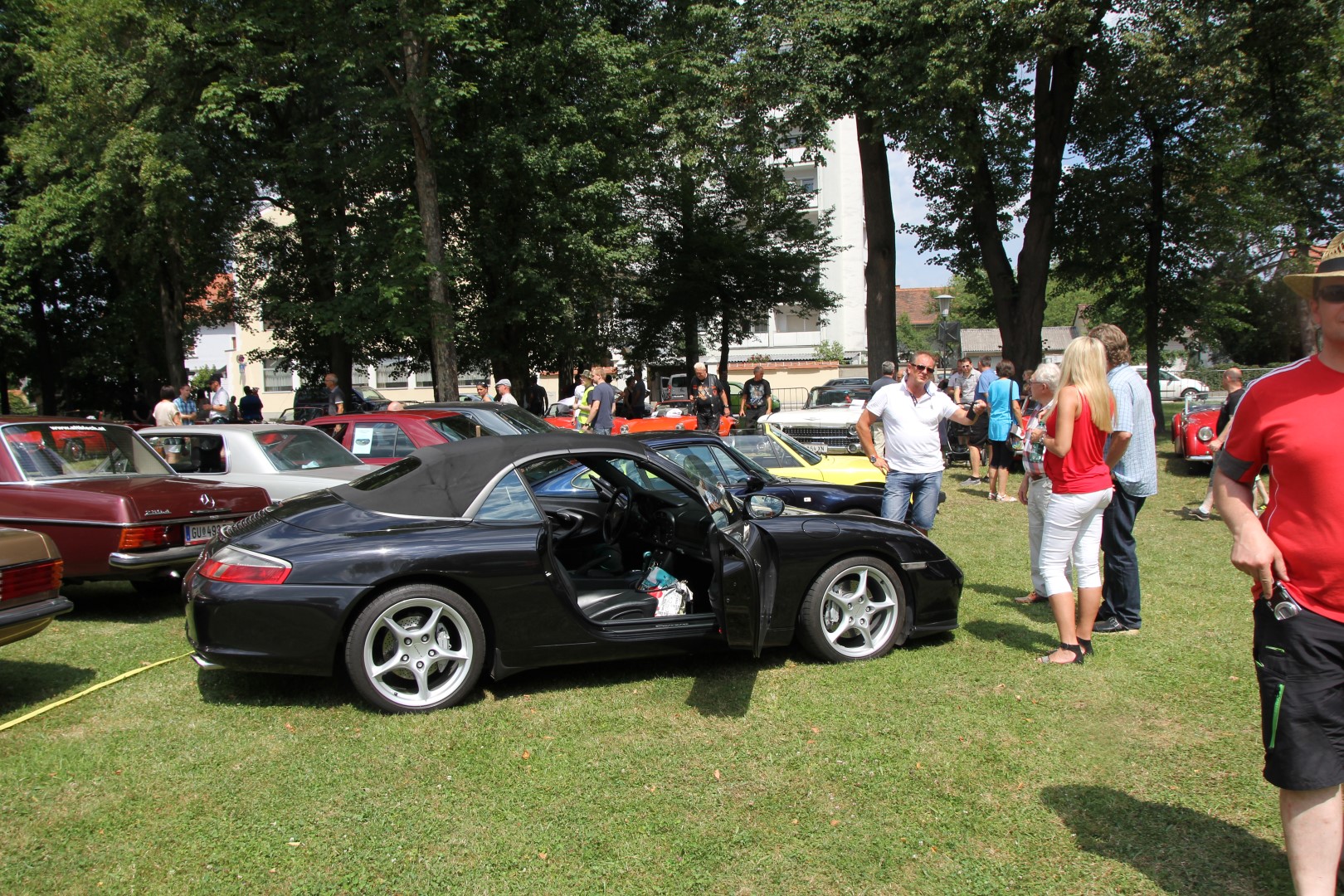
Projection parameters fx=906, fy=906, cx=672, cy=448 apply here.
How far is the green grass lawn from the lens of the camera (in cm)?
313

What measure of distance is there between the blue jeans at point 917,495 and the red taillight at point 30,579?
5224 mm

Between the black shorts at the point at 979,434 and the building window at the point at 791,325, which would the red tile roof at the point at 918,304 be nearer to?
the building window at the point at 791,325

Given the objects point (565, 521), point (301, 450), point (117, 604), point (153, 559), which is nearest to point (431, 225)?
point (301, 450)

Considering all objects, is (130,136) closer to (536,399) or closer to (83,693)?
(536,399)

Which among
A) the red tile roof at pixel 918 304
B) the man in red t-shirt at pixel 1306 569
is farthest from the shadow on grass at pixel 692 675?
the red tile roof at pixel 918 304

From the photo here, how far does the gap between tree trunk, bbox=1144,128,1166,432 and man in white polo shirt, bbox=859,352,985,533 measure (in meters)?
16.3

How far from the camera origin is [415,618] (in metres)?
4.52

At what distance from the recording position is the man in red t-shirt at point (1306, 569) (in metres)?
2.49

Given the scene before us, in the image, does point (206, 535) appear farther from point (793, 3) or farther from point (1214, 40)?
point (1214, 40)

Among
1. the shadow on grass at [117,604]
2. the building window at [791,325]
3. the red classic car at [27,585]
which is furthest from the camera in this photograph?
the building window at [791,325]

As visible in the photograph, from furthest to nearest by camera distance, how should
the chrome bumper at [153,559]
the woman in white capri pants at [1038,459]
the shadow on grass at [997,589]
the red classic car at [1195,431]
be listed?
the red classic car at [1195,431]
the shadow on grass at [997,589]
the chrome bumper at [153,559]
the woman in white capri pants at [1038,459]

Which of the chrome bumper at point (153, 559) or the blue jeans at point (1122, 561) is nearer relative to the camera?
the blue jeans at point (1122, 561)

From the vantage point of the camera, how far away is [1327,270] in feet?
8.11

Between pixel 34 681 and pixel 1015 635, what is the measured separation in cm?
589
